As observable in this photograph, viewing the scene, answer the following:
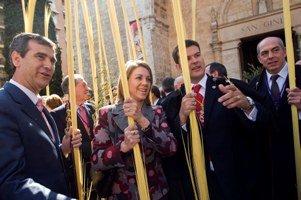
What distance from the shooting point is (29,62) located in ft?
5.46

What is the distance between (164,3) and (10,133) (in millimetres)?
11862

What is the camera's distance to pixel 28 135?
1441mm

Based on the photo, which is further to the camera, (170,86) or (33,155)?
(170,86)

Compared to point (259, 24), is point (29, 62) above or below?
below

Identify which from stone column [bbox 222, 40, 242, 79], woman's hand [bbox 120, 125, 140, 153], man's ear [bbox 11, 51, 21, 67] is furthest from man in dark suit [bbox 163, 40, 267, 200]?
stone column [bbox 222, 40, 242, 79]

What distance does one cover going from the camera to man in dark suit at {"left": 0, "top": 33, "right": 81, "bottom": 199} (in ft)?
3.96

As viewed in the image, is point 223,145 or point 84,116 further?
point 84,116

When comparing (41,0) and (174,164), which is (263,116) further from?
(41,0)

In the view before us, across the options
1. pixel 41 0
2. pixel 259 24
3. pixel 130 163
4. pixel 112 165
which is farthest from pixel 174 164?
pixel 41 0

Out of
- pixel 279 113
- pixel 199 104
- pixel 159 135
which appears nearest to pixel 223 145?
pixel 199 104

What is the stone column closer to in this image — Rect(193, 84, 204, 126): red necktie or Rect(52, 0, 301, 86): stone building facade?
Rect(52, 0, 301, 86): stone building facade

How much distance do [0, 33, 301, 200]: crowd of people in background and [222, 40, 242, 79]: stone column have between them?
8.51 metres

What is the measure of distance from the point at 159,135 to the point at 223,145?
503mm

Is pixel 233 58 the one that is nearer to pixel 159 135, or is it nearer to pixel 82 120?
pixel 82 120
